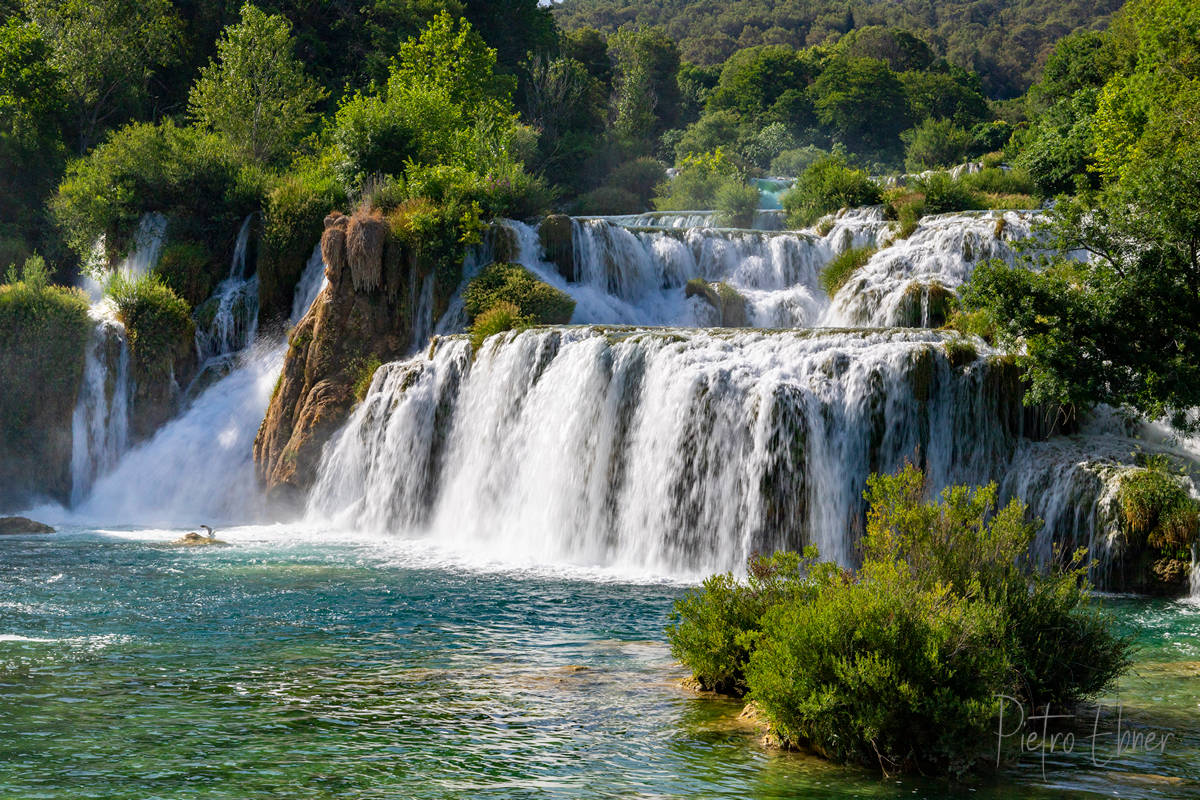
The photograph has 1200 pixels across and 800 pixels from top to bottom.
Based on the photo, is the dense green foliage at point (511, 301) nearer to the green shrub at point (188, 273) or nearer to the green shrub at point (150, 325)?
the green shrub at point (150, 325)

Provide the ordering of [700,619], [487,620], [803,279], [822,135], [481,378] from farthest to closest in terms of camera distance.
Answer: [822,135] < [803,279] < [481,378] < [487,620] < [700,619]

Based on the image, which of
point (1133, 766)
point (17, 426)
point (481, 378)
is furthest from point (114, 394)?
point (1133, 766)

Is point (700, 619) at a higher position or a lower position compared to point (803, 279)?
lower

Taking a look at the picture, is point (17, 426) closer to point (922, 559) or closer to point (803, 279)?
point (803, 279)

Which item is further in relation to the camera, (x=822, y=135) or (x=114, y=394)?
(x=822, y=135)

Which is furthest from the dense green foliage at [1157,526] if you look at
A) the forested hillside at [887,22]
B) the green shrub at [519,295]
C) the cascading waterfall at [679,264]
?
the forested hillside at [887,22]

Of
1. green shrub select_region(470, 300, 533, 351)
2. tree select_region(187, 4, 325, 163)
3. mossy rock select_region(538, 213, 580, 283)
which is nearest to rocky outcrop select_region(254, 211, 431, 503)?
green shrub select_region(470, 300, 533, 351)

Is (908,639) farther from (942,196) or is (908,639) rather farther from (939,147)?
(939,147)

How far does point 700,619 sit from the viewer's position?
1035cm

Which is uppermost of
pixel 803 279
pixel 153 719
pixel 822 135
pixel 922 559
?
pixel 822 135

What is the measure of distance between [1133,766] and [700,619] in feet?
12.4

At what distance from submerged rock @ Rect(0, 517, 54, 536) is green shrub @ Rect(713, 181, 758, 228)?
22.8 meters

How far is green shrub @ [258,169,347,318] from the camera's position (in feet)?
101

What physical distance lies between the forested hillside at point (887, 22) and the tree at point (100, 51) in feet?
246
